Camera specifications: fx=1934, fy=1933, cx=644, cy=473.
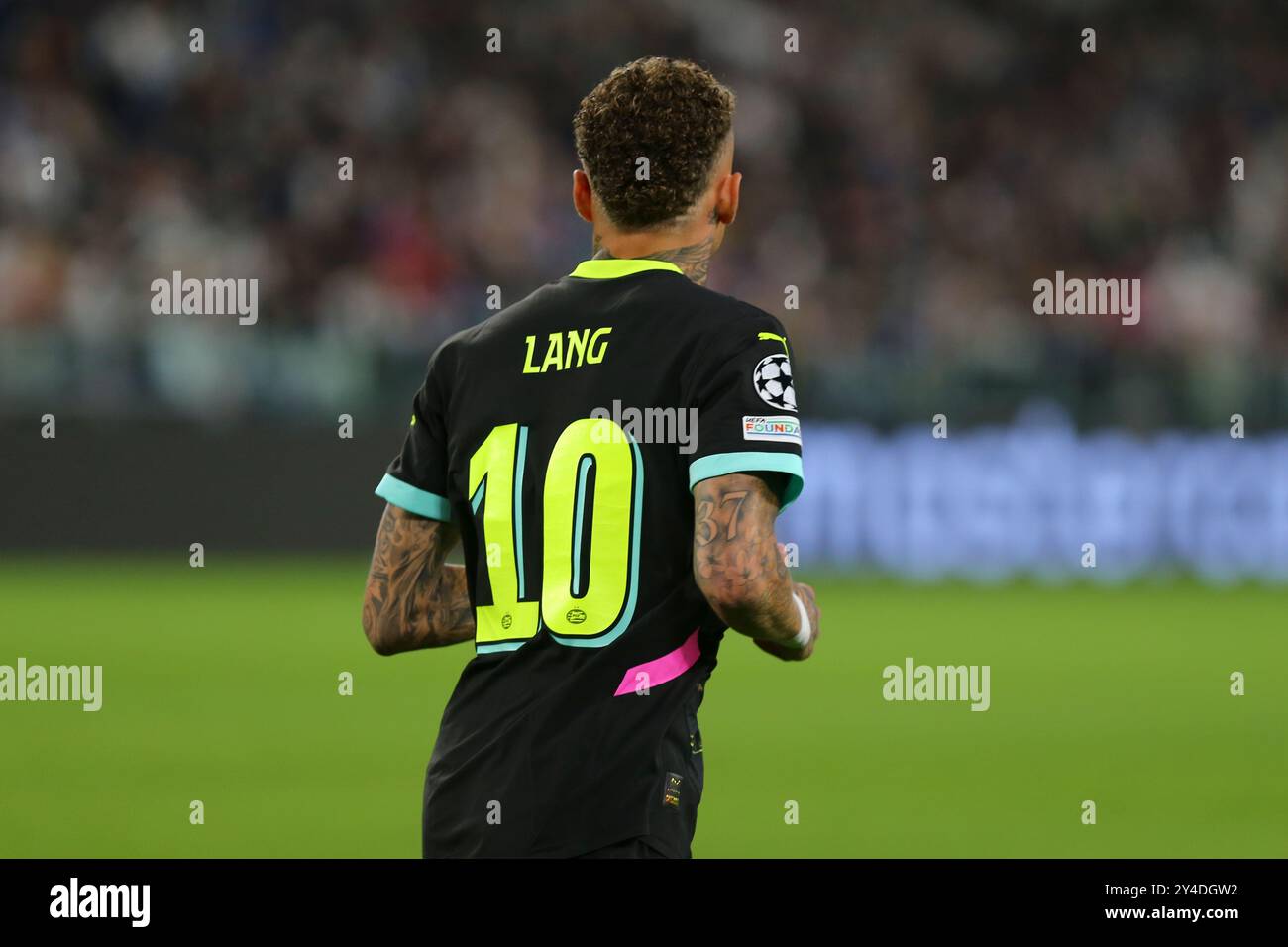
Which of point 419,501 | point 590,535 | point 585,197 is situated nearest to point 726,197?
point 585,197

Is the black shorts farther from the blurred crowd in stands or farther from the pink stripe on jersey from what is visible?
the blurred crowd in stands

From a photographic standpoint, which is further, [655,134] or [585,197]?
[585,197]

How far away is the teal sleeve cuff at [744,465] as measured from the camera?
3.02 metres

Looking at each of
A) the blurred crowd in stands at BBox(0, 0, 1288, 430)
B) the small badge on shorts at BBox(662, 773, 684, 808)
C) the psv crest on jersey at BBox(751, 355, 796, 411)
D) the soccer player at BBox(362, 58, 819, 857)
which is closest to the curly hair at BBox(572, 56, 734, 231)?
the soccer player at BBox(362, 58, 819, 857)

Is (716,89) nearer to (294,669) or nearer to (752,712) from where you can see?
(752,712)

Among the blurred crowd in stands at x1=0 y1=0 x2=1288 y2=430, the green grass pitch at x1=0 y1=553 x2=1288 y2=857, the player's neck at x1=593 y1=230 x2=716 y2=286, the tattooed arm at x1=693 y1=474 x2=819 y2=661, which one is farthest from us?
the blurred crowd in stands at x1=0 y1=0 x2=1288 y2=430

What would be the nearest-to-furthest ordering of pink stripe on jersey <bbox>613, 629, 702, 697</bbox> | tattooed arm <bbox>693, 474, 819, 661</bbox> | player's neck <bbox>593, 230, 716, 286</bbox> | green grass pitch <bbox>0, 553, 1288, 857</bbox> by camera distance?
1. tattooed arm <bbox>693, 474, 819, 661</bbox>
2. pink stripe on jersey <bbox>613, 629, 702, 697</bbox>
3. player's neck <bbox>593, 230, 716, 286</bbox>
4. green grass pitch <bbox>0, 553, 1288, 857</bbox>

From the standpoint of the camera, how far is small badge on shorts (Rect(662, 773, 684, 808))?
3.11 m

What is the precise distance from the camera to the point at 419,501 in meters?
3.38

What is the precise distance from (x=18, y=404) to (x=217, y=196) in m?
3.43

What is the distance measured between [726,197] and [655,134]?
207 mm

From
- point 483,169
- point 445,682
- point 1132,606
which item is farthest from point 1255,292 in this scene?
point 445,682

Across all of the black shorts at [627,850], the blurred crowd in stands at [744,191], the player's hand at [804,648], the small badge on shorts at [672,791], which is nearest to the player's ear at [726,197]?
the player's hand at [804,648]

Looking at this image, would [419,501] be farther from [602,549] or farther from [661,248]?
[661,248]
